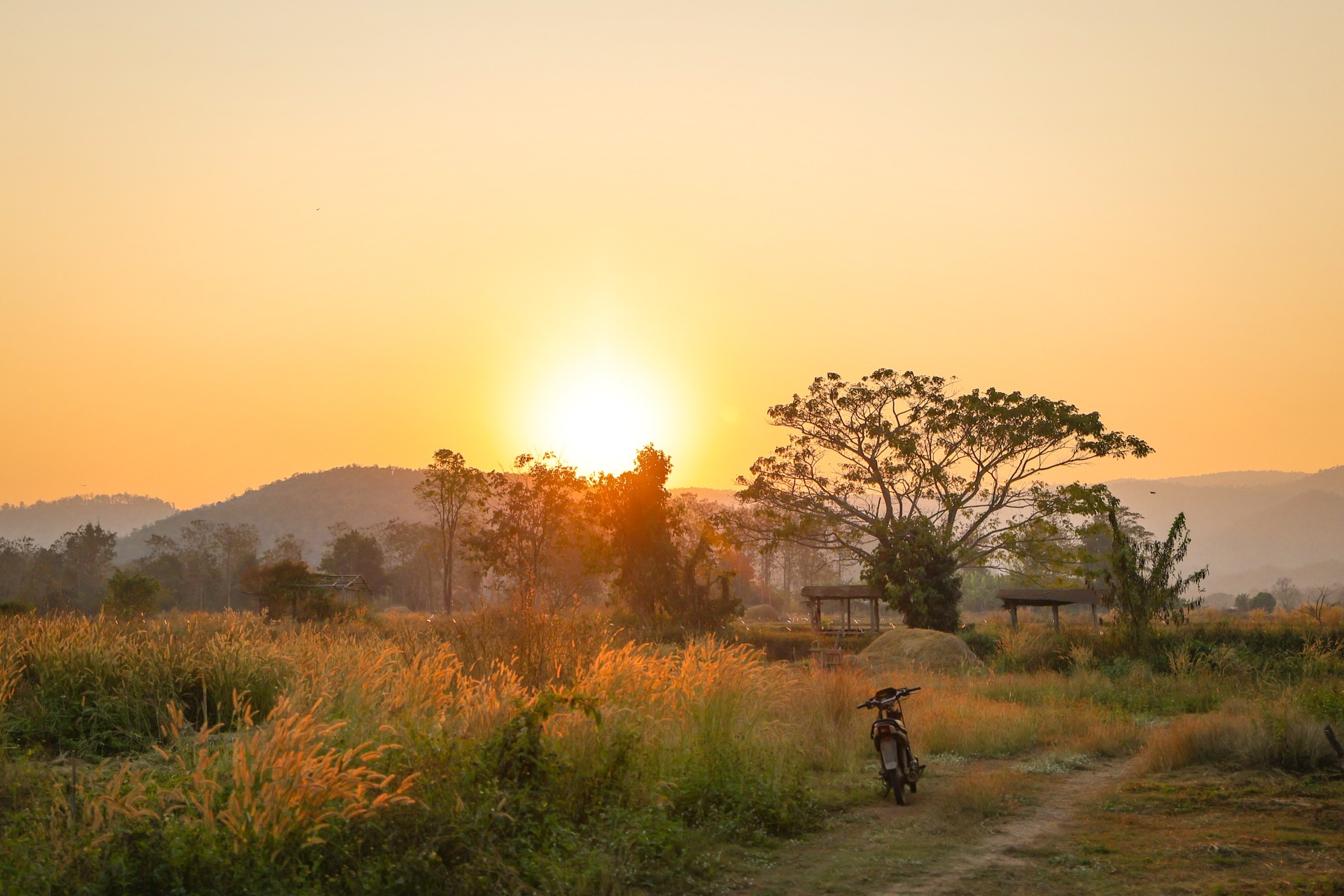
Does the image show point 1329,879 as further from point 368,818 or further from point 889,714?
point 368,818

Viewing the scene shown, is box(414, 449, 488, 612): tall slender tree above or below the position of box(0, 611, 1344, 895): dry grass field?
above

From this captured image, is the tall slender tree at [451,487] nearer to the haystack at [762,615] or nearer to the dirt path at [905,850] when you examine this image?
the haystack at [762,615]

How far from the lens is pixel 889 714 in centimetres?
1042

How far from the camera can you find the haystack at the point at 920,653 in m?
24.8

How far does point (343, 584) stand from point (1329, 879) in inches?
1851

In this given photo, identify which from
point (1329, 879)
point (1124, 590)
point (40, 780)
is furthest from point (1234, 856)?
point (1124, 590)

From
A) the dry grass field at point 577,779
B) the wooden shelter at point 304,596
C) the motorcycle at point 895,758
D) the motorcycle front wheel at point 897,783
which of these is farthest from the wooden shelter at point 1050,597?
the motorcycle front wheel at point 897,783

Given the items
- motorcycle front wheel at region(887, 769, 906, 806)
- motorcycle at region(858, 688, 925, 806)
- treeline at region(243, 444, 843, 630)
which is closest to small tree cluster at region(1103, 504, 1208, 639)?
treeline at region(243, 444, 843, 630)

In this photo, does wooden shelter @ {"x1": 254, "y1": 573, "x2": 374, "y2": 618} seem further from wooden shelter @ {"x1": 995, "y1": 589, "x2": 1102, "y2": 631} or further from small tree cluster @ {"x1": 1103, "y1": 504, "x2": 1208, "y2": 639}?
small tree cluster @ {"x1": 1103, "y1": 504, "x2": 1208, "y2": 639}

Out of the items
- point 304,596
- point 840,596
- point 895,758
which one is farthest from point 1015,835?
point 304,596

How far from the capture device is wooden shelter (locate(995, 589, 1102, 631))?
118 feet

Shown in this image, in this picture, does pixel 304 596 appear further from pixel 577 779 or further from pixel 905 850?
pixel 905 850

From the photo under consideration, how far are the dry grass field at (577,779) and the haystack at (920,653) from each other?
9121mm

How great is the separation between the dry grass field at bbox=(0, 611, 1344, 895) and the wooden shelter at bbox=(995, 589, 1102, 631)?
2059cm
